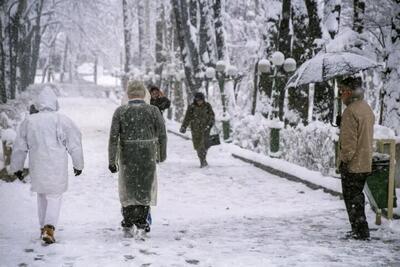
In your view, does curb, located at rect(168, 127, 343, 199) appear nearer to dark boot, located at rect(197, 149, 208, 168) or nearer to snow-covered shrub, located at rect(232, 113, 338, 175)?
snow-covered shrub, located at rect(232, 113, 338, 175)

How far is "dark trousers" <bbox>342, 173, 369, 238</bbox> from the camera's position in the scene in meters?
6.25

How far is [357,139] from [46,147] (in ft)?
11.2

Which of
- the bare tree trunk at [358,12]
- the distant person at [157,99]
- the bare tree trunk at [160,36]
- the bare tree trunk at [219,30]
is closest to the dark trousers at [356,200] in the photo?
the distant person at [157,99]

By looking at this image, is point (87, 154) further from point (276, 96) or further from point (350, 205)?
point (350, 205)

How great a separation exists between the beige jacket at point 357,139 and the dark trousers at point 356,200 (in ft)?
0.42

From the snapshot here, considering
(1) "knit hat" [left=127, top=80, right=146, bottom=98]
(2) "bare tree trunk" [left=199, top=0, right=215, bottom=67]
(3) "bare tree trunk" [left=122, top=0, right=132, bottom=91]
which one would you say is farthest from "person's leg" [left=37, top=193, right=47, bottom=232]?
(3) "bare tree trunk" [left=122, top=0, right=132, bottom=91]

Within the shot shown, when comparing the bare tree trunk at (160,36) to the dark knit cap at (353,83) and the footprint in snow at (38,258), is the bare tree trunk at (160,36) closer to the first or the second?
the dark knit cap at (353,83)

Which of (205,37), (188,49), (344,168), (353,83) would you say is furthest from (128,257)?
(188,49)

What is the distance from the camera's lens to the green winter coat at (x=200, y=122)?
41.9 feet

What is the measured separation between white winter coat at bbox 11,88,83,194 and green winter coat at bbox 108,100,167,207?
0.47 metres

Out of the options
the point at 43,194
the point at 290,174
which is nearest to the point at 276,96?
the point at 290,174

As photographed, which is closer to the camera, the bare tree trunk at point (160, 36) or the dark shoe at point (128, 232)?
the dark shoe at point (128, 232)

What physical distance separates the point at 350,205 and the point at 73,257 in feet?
10.1

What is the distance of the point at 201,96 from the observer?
1273 centimetres
